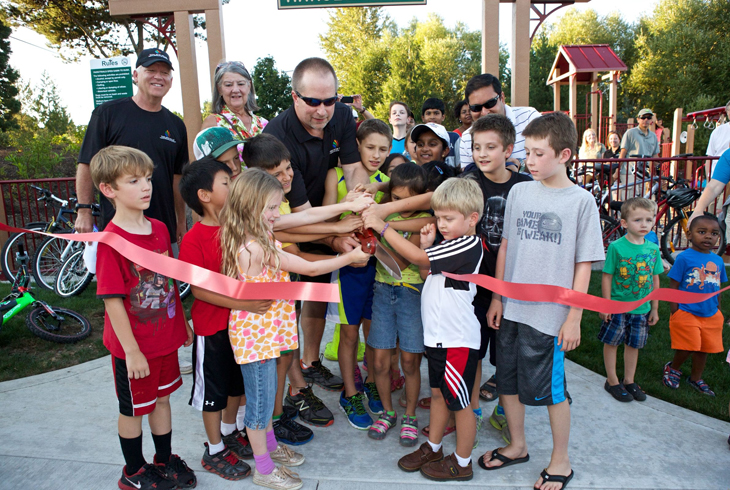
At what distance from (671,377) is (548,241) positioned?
212 cm

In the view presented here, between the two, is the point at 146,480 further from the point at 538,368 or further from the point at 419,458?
the point at 538,368

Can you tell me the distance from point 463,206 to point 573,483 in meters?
1.57

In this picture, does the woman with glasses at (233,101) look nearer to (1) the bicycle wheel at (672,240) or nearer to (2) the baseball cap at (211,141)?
(2) the baseball cap at (211,141)

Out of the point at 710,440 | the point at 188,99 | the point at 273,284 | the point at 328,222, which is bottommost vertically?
the point at 710,440

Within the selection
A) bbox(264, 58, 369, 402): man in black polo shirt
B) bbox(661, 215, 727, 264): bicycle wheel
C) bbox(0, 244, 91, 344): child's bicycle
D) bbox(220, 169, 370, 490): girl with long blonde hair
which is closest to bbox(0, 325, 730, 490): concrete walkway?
bbox(220, 169, 370, 490): girl with long blonde hair

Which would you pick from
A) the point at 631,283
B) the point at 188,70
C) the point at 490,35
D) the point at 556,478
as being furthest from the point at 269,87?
the point at 556,478

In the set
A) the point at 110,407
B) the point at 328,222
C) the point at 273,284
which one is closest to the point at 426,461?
the point at 273,284

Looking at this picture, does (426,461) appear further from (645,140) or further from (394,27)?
(394,27)

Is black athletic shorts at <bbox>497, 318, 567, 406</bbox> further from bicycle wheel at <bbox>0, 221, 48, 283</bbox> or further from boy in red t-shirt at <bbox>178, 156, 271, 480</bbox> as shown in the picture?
bicycle wheel at <bbox>0, 221, 48, 283</bbox>

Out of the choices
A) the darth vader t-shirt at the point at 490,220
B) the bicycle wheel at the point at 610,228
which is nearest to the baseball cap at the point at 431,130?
the darth vader t-shirt at the point at 490,220

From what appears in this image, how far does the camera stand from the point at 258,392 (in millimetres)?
2404

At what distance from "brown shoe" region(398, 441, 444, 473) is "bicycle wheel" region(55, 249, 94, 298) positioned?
17.8ft

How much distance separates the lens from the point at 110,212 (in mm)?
3232

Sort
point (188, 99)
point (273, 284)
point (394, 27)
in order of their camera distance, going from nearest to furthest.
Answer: point (273, 284), point (188, 99), point (394, 27)
